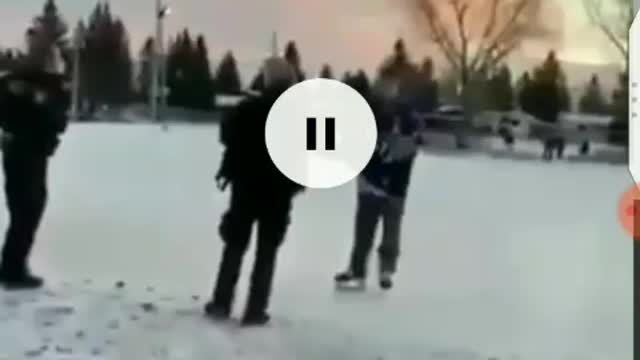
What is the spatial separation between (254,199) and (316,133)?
164 millimetres

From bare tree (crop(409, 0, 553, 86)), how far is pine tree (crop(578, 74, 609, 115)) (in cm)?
12

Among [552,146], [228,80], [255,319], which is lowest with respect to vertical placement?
[255,319]

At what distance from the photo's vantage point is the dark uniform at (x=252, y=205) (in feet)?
5.08

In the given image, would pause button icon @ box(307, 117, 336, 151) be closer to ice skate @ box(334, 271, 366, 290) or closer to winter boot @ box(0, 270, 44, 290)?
ice skate @ box(334, 271, 366, 290)

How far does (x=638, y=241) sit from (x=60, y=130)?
1.06m

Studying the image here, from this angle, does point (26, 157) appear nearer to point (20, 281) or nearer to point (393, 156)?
point (20, 281)

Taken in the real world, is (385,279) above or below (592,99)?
below

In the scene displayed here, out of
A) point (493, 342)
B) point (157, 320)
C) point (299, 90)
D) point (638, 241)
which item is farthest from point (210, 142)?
point (638, 241)

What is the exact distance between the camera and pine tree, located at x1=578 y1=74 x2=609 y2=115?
1.59 metres

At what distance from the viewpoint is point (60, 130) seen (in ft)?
5.08

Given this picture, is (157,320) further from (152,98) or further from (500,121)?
(500,121)

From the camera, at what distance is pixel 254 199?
5.15 feet

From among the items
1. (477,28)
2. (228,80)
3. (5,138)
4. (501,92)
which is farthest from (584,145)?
(5,138)

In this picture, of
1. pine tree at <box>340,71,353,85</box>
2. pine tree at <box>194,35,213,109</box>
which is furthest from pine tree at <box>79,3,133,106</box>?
pine tree at <box>340,71,353,85</box>
